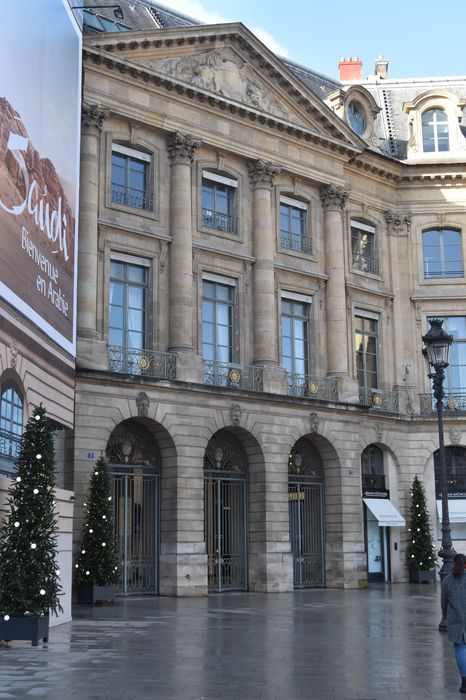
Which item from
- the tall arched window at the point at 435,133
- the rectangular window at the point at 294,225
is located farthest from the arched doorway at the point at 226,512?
the tall arched window at the point at 435,133

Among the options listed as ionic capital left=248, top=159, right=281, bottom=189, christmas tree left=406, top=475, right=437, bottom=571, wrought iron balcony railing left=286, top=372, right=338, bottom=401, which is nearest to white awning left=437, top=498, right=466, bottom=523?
christmas tree left=406, top=475, right=437, bottom=571

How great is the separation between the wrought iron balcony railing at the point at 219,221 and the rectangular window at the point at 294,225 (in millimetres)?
2225

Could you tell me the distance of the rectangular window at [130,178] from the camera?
3038cm

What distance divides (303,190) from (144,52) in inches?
317

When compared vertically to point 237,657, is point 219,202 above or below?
above

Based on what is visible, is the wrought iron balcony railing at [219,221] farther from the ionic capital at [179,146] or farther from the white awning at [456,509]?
the white awning at [456,509]

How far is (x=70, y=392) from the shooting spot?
21.8 meters

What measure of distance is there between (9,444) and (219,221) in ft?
54.5

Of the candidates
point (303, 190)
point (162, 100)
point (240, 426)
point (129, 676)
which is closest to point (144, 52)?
point (162, 100)

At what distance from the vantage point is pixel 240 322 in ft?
107

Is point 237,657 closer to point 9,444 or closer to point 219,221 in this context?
point 9,444

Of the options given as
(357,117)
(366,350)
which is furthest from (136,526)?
(357,117)

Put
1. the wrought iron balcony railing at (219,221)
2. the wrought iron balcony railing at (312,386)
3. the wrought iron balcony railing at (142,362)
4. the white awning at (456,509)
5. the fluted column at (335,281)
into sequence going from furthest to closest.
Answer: the white awning at (456,509) < the fluted column at (335,281) < the wrought iron balcony railing at (312,386) < the wrought iron balcony railing at (219,221) < the wrought iron balcony railing at (142,362)

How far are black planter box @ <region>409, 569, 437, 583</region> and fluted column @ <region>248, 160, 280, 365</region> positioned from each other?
32.6 ft
